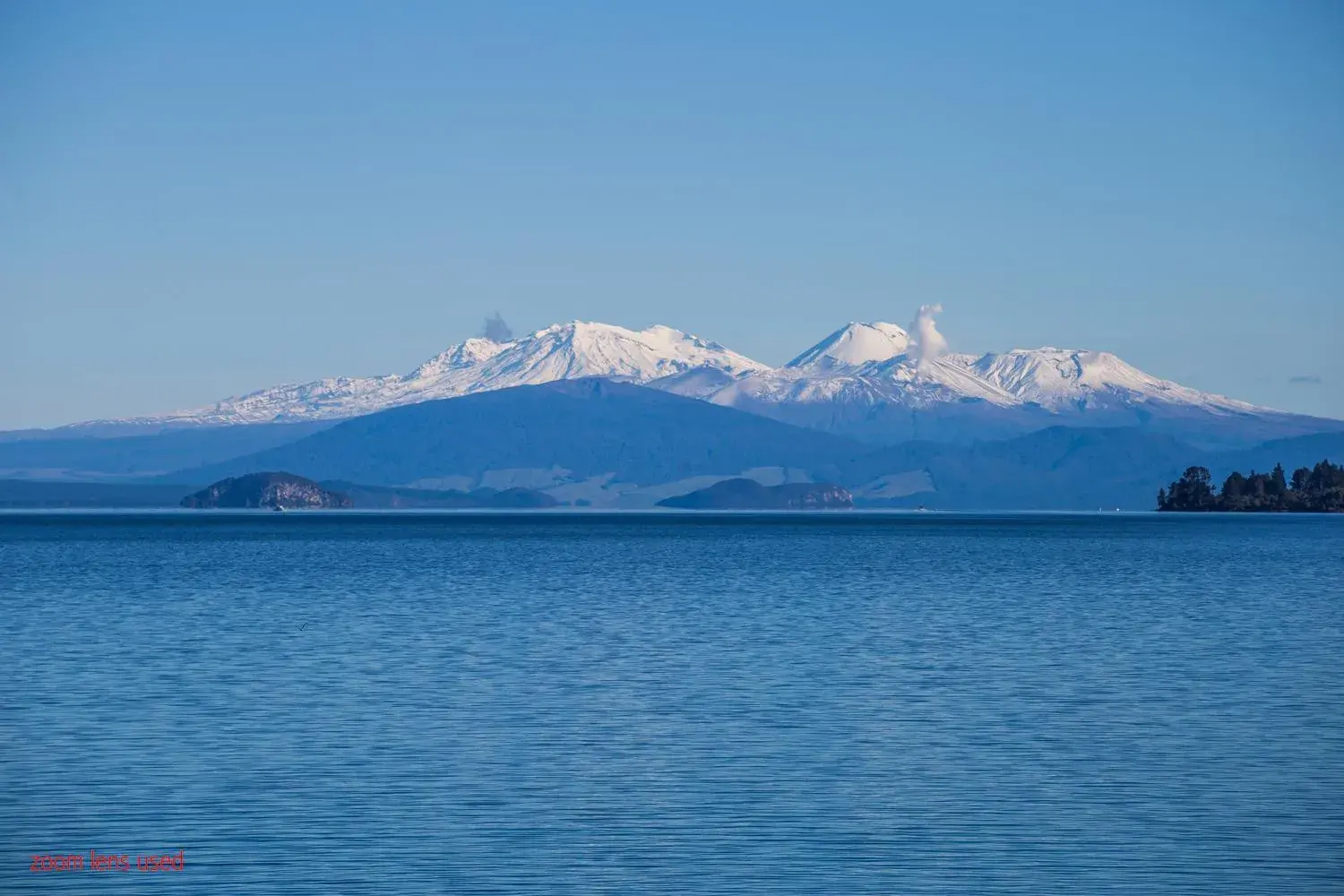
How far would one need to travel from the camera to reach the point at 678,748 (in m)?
32.5

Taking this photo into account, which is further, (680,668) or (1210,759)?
(680,668)

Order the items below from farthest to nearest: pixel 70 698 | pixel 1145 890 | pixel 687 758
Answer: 1. pixel 70 698
2. pixel 687 758
3. pixel 1145 890

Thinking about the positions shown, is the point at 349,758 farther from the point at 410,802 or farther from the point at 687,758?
the point at 687,758

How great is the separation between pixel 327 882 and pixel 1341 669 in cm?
3218

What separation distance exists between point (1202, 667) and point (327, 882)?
30.1 metres

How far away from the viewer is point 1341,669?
46.0 m

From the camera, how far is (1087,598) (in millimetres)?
77812

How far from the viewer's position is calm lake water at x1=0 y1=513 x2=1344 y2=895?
77.9 feet

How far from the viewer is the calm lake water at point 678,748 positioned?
23.8 metres

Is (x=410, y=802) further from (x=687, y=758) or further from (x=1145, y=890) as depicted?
(x=1145, y=890)

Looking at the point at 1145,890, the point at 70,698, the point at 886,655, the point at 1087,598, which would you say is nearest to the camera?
the point at 1145,890

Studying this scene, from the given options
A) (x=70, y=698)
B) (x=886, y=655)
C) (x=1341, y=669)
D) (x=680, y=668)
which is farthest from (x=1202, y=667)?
(x=70, y=698)

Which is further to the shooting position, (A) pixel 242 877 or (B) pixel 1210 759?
(B) pixel 1210 759

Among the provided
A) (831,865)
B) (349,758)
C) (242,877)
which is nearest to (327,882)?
(242,877)
